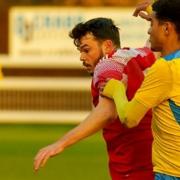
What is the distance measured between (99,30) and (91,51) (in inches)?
4.6

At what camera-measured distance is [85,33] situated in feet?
16.2

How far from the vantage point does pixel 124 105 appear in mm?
4355

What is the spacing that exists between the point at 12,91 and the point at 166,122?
33.6ft

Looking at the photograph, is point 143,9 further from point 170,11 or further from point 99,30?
point 170,11

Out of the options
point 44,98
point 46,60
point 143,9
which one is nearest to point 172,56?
point 143,9

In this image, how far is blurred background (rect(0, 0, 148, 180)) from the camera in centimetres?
1422

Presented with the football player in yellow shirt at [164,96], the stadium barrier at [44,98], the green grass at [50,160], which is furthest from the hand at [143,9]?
the stadium barrier at [44,98]

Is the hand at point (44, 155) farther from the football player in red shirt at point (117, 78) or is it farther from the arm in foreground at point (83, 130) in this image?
the football player in red shirt at point (117, 78)

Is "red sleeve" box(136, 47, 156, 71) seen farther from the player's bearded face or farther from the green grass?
the green grass

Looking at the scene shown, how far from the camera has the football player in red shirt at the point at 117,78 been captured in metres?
4.64

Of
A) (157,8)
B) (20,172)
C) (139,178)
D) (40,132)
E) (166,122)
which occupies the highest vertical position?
(157,8)

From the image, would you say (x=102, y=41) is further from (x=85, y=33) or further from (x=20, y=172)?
(x=20, y=172)

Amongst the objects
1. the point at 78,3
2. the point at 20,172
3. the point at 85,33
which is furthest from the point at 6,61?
the point at 85,33

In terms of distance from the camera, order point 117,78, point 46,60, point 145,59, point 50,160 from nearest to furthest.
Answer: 1. point 117,78
2. point 145,59
3. point 50,160
4. point 46,60
